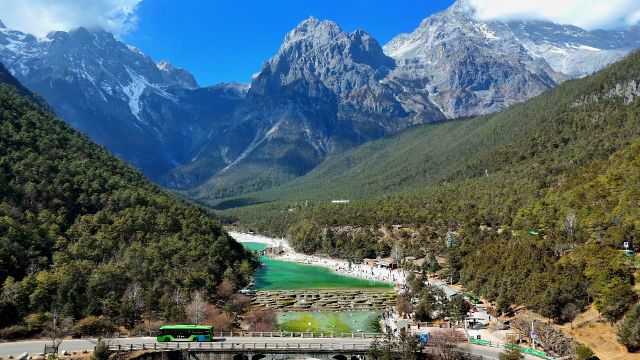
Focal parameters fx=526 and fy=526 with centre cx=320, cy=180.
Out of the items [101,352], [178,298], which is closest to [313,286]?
[178,298]

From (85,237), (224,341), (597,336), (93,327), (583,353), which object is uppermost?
(85,237)

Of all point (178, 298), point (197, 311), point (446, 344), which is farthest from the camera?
point (178, 298)

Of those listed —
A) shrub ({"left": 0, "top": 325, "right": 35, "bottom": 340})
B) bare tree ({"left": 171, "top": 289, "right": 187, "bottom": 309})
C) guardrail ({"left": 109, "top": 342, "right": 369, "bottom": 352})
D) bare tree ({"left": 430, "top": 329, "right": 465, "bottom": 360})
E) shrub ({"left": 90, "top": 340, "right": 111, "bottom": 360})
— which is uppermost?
bare tree ({"left": 171, "top": 289, "right": 187, "bottom": 309})

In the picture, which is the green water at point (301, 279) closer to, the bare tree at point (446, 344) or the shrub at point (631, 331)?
the bare tree at point (446, 344)

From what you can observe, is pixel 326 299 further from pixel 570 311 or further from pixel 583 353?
pixel 583 353

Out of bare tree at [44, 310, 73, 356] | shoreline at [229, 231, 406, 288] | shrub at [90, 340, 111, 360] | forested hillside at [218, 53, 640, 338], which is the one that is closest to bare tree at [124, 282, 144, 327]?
bare tree at [44, 310, 73, 356]

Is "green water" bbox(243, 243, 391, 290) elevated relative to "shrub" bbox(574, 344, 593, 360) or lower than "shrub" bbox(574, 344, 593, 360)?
elevated

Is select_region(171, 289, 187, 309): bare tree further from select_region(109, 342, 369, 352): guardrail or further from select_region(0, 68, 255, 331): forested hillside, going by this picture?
select_region(109, 342, 369, 352): guardrail
